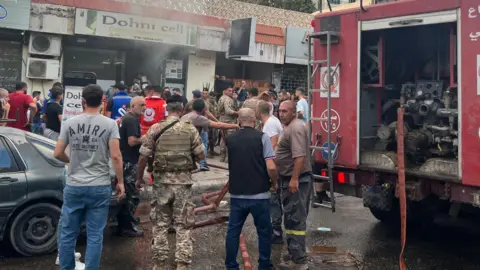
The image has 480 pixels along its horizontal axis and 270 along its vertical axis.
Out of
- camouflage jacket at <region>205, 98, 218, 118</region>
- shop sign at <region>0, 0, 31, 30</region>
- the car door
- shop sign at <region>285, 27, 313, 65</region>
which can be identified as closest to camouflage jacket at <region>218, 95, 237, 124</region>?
camouflage jacket at <region>205, 98, 218, 118</region>

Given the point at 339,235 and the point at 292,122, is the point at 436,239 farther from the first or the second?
the point at 292,122

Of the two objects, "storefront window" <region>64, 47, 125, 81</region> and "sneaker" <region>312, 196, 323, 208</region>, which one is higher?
"storefront window" <region>64, 47, 125, 81</region>

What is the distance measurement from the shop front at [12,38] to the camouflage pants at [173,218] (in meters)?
11.1

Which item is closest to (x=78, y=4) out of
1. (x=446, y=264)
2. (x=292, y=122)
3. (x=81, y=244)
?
(x=81, y=244)

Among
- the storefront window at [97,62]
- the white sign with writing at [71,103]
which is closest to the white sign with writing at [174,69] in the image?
the storefront window at [97,62]

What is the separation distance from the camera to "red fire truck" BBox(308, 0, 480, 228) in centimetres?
504

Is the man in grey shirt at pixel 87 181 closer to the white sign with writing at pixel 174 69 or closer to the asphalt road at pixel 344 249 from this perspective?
the asphalt road at pixel 344 249

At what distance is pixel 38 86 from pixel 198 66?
5457mm

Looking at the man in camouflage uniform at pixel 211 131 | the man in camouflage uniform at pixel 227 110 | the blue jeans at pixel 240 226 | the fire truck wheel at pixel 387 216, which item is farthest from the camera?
the man in camouflage uniform at pixel 211 131

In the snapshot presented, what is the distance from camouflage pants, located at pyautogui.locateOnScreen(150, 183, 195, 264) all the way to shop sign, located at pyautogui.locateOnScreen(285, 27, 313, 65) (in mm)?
15024

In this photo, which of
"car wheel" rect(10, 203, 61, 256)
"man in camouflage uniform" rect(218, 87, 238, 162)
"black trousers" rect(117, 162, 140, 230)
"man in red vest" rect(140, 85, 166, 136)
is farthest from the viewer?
"man in camouflage uniform" rect(218, 87, 238, 162)

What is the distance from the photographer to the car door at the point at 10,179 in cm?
533

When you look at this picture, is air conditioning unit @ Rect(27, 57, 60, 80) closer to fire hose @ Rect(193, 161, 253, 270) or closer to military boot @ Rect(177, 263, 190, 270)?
fire hose @ Rect(193, 161, 253, 270)

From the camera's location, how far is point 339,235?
22.4 feet
